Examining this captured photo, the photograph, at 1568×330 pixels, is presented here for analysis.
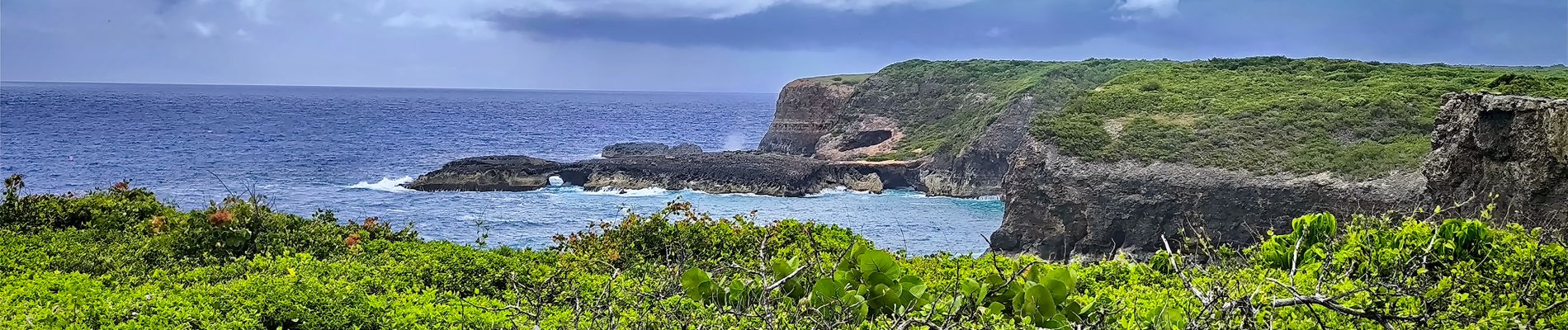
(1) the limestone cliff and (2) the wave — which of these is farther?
(1) the limestone cliff

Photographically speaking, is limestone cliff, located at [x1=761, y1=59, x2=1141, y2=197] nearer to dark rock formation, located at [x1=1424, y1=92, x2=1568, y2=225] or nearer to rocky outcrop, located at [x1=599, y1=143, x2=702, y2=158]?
rocky outcrop, located at [x1=599, y1=143, x2=702, y2=158]

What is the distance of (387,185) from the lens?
47500mm

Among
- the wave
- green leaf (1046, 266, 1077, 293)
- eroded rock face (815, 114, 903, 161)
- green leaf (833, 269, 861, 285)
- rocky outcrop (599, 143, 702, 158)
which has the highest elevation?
green leaf (1046, 266, 1077, 293)

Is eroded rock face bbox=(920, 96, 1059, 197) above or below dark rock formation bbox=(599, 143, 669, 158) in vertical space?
above

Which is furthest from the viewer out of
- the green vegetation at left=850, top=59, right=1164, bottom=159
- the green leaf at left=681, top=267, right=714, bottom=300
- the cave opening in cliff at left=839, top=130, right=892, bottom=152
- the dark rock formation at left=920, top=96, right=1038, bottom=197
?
the cave opening in cliff at left=839, top=130, right=892, bottom=152

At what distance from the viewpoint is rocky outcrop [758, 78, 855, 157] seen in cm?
6619

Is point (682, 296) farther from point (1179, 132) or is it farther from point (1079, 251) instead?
point (1179, 132)

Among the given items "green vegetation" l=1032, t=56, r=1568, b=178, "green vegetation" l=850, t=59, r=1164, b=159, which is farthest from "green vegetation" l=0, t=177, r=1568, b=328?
"green vegetation" l=850, t=59, r=1164, b=159

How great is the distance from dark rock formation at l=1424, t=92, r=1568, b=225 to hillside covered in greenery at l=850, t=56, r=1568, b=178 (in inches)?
103

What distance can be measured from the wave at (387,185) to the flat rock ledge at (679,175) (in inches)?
25.9

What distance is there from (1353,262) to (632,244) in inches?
209

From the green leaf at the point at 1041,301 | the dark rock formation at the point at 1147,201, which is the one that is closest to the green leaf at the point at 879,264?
the green leaf at the point at 1041,301

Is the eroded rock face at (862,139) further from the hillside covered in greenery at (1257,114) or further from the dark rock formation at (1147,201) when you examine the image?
the dark rock formation at (1147,201)

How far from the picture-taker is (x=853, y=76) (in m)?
77.1
